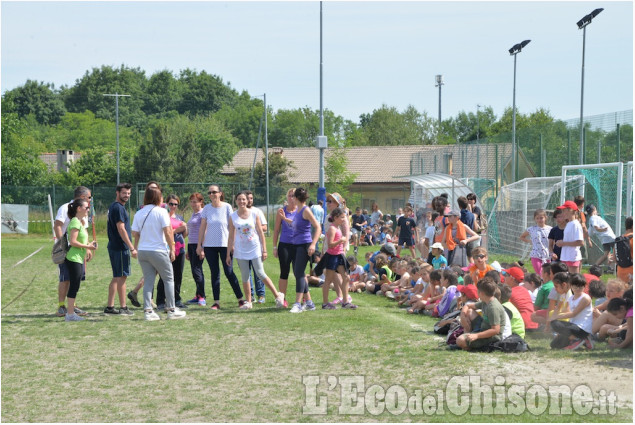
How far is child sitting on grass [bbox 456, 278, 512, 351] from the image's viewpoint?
28.4 feet

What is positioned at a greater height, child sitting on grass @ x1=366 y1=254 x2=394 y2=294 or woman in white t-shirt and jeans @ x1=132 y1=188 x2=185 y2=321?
woman in white t-shirt and jeans @ x1=132 y1=188 x2=185 y2=321

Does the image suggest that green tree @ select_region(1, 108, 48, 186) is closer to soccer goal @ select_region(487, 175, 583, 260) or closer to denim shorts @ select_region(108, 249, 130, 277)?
soccer goal @ select_region(487, 175, 583, 260)

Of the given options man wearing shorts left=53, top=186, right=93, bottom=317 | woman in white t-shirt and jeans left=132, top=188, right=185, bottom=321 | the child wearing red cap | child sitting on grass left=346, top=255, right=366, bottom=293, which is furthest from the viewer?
child sitting on grass left=346, top=255, right=366, bottom=293

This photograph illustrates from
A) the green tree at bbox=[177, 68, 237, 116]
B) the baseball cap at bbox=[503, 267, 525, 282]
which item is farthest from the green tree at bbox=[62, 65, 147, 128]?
the baseball cap at bbox=[503, 267, 525, 282]

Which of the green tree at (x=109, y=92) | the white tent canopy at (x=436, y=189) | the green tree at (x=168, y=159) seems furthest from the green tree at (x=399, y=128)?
the white tent canopy at (x=436, y=189)

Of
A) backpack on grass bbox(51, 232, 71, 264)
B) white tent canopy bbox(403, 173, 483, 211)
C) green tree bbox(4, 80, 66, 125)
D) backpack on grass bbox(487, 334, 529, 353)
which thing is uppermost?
green tree bbox(4, 80, 66, 125)

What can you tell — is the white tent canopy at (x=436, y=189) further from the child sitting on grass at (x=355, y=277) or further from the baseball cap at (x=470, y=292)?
the baseball cap at (x=470, y=292)

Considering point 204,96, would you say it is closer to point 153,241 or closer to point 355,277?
point 355,277

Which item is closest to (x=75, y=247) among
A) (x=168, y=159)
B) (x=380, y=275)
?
(x=380, y=275)

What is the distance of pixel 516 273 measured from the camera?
10.8m

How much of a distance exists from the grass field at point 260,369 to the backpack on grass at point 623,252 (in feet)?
7.78

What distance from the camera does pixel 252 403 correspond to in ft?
21.7

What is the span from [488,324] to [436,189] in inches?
674

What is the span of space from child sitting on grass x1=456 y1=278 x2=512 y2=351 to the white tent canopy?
41.8 ft
